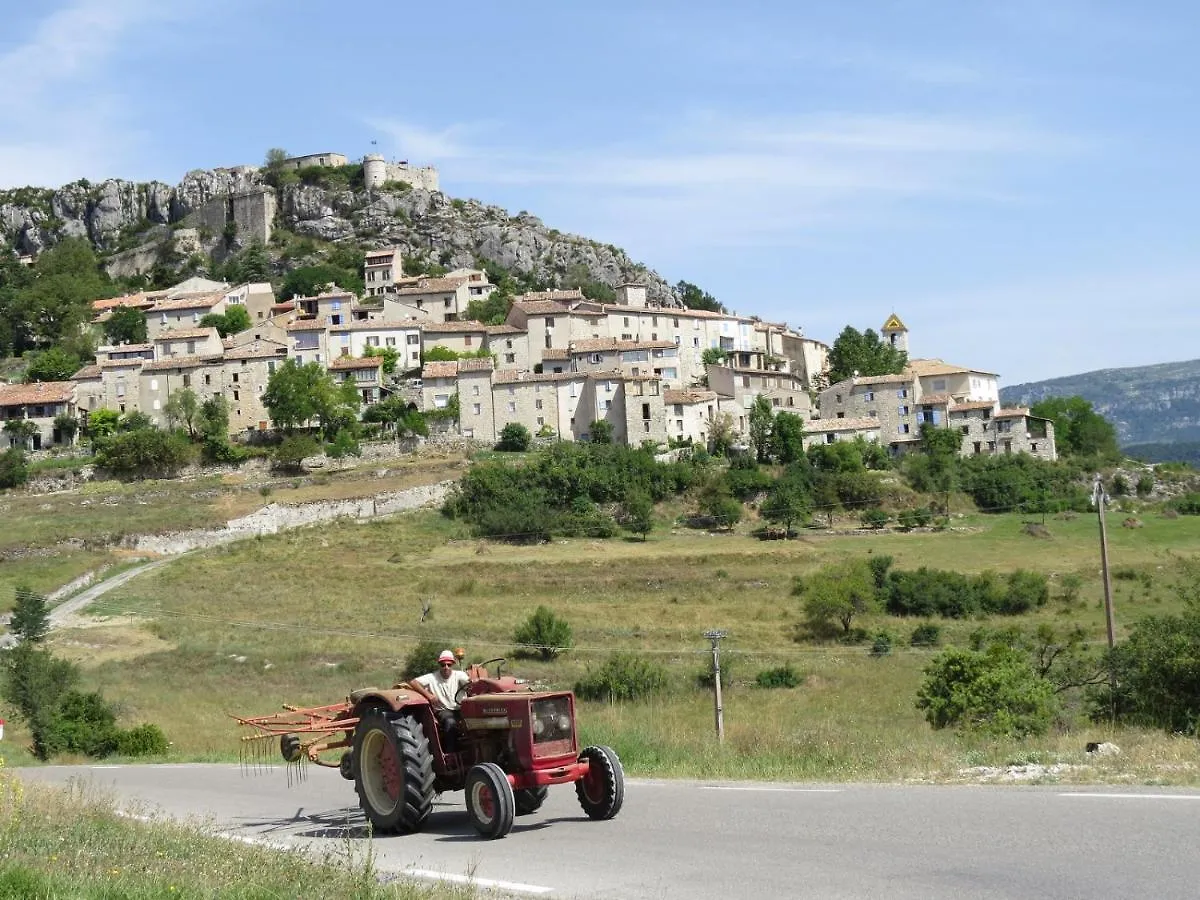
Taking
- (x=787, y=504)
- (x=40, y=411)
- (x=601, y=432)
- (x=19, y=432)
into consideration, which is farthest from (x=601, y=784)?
(x=40, y=411)

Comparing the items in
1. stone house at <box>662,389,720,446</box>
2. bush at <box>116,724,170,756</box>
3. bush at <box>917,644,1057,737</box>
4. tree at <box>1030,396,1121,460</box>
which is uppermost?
stone house at <box>662,389,720,446</box>

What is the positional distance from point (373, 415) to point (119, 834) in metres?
77.2

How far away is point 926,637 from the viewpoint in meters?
51.6

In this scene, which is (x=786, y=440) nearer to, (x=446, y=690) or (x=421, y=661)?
(x=421, y=661)

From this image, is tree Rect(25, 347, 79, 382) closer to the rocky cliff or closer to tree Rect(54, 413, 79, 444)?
tree Rect(54, 413, 79, 444)

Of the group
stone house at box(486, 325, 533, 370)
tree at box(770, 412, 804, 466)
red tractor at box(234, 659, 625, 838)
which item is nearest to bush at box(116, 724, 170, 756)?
red tractor at box(234, 659, 625, 838)

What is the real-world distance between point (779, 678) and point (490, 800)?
32792mm

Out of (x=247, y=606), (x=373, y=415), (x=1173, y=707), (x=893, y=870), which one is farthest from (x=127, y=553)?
(x=893, y=870)

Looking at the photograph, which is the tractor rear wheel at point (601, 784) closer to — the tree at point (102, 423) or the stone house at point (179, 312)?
the tree at point (102, 423)

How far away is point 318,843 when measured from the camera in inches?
466

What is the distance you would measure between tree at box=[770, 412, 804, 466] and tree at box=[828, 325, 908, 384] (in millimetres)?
19197

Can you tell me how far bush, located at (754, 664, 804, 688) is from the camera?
43062mm

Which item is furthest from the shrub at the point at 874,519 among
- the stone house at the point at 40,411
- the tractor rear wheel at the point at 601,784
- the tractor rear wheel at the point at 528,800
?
the tractor rear wheel at the point at 601,784

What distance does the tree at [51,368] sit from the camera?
96375mm
